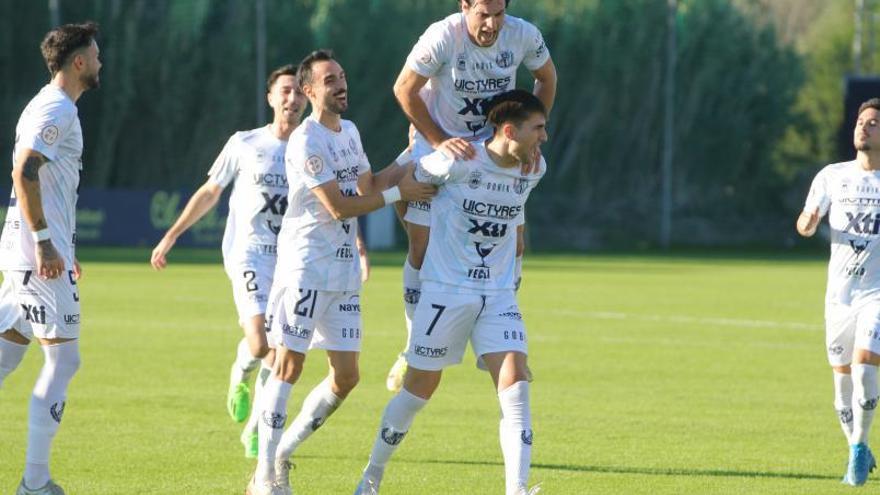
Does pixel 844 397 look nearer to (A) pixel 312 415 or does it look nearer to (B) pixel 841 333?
(B) pixel 841 333

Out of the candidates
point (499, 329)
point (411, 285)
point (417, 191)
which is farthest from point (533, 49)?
point (499, 329)

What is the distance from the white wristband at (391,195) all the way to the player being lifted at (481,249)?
163mm

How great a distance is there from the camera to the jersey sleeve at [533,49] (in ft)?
32.6

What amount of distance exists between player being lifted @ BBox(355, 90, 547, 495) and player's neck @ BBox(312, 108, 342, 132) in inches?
31.0

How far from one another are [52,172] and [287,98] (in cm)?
259

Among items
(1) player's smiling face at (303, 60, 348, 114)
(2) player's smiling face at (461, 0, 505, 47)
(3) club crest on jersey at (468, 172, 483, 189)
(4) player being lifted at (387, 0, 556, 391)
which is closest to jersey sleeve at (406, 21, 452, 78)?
(4) player being lifted at (387, 0, 556, 391)

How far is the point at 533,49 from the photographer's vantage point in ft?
32.9

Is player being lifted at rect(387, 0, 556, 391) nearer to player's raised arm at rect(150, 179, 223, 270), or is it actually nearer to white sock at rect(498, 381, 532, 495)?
white sock at rect(498, 381, 532, 495)

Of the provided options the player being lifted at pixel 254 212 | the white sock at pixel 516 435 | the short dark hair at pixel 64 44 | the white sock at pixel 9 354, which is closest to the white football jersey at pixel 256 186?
the player being lifted at pixel 254 212

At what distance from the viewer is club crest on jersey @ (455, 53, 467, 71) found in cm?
988

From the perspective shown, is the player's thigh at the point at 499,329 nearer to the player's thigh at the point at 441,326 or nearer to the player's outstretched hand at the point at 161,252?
the player's thigh at the point at 441,326

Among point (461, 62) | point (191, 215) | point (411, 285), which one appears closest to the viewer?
point (461, 62)

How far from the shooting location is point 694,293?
96.2 feet

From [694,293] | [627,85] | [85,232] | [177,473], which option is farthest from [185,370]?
[627,85]
